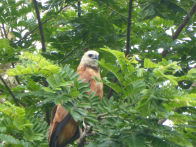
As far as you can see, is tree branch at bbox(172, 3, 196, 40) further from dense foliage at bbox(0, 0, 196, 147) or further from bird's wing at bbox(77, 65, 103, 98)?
bird's wing at bbox(77, 65, 103, 98)

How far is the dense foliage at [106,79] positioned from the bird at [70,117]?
231 mm

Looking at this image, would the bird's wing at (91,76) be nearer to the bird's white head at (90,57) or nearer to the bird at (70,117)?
the bird at (70,117)

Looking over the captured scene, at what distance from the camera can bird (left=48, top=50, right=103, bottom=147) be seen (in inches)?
157

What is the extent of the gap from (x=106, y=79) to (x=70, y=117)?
1.19m

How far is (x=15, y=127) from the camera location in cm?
299

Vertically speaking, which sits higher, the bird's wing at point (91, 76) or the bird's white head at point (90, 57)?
the bird's white head at point (90, 57)

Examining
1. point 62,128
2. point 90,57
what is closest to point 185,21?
point 90,57

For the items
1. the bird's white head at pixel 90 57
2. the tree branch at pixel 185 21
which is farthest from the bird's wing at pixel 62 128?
the tree branch at pixel 185 21

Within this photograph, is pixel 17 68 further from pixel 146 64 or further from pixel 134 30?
pixel 134 30

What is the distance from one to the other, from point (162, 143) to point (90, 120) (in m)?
0.75

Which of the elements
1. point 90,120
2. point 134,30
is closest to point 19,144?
point 90,120

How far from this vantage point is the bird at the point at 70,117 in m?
3.98

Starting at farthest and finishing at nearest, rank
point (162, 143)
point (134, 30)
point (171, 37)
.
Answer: point (134, 30), point (171, 37), point (162, 143)

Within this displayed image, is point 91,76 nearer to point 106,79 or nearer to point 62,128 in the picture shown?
point 62,128
